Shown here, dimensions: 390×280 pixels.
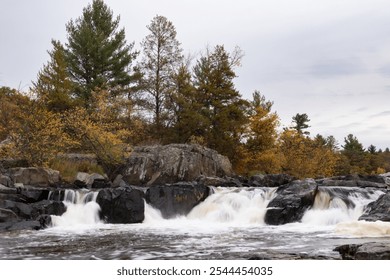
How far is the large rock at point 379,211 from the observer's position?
14.2 metres

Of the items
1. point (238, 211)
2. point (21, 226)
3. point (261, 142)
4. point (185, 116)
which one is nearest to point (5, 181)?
point (21, 226)

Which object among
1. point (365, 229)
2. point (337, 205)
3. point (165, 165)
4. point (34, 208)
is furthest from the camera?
point (165, 165)

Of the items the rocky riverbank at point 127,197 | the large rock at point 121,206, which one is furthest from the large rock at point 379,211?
the large rock at point 121,206

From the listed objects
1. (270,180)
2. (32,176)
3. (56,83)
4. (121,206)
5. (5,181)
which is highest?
(56,83)

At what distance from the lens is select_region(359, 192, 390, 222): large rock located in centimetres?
1425

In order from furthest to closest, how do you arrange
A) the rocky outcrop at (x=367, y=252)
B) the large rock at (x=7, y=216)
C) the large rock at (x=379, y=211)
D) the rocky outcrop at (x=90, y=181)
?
the rocky outcrop at (x=90, y=181) → the large rock at (x=7, y=216) → the large rock at (x=379, y=211) → the rocky outcrop at (x=367, y=252)

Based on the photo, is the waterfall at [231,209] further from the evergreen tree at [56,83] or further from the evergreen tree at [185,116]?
the evergreen tree at [56,83]

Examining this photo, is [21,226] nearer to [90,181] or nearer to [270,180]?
[90,181]

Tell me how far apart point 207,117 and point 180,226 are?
17.1 m

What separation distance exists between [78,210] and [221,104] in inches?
706

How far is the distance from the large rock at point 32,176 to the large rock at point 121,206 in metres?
4.22

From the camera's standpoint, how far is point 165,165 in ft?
84.0
